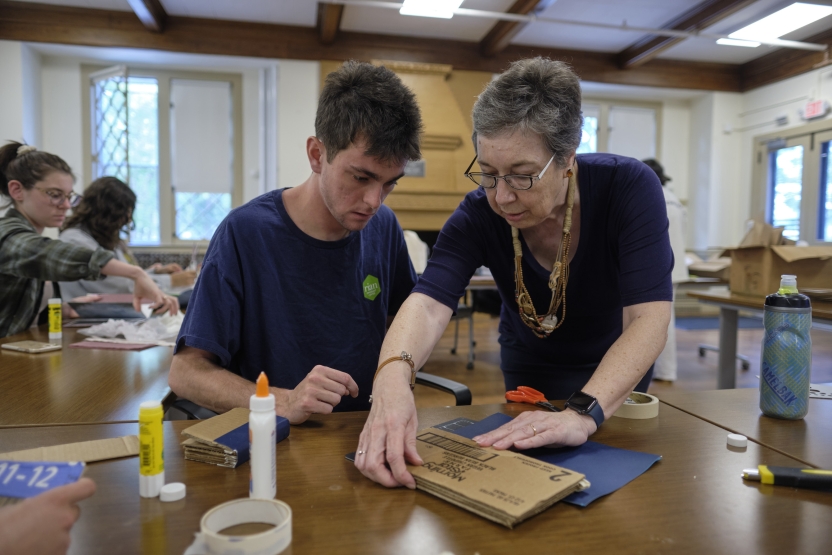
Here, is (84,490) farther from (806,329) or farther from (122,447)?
(806,329)

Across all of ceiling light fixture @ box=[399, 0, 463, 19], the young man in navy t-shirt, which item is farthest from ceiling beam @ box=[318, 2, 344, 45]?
the young man in navy t-shirt

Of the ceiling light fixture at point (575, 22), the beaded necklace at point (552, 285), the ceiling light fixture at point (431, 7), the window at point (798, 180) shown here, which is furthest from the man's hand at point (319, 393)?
the window at point (798, 180)

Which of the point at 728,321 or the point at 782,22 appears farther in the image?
the point at 782,22

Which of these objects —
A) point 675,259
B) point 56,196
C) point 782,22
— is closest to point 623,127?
point 782,22

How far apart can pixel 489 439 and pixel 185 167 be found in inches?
263

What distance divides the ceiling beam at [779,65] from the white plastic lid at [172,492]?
780 cm

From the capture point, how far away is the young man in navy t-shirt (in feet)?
4.20

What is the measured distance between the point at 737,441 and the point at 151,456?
0.94m

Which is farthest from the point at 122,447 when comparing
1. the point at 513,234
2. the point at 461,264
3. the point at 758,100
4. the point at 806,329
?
the point at 758,100

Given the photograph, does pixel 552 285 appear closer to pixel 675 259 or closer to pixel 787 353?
pixel 787 353

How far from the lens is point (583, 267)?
4.73 feet

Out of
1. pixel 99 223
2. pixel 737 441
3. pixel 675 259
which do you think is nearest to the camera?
pixel 737 441

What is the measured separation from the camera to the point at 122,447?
0.96 metres

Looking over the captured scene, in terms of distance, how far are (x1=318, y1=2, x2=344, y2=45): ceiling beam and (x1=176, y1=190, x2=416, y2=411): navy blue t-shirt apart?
15.3 feet
